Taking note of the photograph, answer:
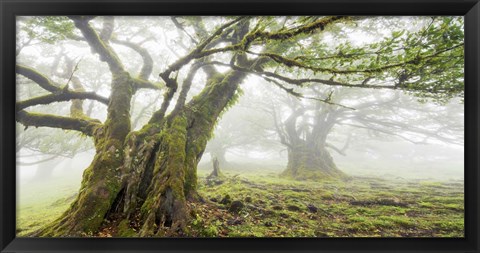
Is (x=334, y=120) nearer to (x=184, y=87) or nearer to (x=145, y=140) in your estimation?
(x=184, y=87)

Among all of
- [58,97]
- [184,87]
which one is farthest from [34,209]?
[184,87]

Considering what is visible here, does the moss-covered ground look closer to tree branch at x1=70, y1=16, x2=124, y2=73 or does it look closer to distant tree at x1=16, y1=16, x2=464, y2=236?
distant tree at x1=16, y1=16, x2=464, y2=236

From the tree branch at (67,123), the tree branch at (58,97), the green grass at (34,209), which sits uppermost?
the tree branch at (58,97)

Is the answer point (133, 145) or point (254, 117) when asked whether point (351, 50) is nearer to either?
point (133, 145)

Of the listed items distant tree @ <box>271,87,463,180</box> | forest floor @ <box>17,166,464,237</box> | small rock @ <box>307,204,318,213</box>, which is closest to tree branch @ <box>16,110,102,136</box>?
forest floor @ <box>17,166,464,237</box>

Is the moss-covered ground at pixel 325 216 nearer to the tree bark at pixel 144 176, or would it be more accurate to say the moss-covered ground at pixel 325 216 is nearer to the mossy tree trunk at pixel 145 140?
the tree bark at pixel 144 176

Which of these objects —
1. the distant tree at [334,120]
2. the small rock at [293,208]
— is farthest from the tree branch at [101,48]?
the distant tree at [334,120]

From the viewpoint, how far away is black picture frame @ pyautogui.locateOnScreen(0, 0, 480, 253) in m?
2.22

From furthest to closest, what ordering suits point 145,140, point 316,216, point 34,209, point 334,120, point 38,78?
point 334,120 < point 34,209 < point 316,216 < point 38,78 < point 145,140
